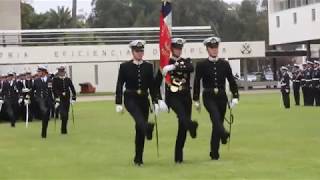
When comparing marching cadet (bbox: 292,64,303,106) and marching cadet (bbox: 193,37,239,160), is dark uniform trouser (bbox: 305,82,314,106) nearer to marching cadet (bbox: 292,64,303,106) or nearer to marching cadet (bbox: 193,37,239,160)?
marching cadet (bbox: 292,64,303,106)

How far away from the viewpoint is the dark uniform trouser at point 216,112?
12627mm

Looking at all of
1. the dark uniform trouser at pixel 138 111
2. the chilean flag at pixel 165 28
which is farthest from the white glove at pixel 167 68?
the chilean flag at pixel 165 28

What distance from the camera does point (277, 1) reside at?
72.7 metres

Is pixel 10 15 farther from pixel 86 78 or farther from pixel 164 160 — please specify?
pixel 164 160

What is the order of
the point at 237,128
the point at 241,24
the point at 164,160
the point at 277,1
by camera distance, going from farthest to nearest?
the point at 241,24 → the point at 277,1 → the point at 237,128 → the point at 164,160

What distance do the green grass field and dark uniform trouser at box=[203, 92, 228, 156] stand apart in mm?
367

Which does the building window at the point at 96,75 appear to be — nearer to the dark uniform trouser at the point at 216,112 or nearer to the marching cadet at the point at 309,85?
the marching cadet at the point at 309,85

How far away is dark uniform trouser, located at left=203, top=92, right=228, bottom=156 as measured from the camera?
12627mm

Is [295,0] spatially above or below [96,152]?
above

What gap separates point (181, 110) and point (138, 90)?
817 millimetres

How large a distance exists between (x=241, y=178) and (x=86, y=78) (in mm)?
55473

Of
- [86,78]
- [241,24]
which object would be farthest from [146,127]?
[241,24]

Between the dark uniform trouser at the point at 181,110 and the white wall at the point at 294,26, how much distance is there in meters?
50.4

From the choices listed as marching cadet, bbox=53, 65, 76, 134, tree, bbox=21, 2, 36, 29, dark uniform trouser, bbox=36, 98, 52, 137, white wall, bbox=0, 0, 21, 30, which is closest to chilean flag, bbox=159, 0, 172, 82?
marching cadet, bbox=53, 65, 76, 134
